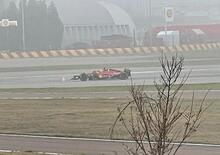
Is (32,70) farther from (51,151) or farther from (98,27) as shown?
(98,27)

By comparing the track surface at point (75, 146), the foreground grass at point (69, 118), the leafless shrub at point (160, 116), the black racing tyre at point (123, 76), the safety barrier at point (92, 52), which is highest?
the leafless shrub at point (160, 116)

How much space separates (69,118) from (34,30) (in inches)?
2075

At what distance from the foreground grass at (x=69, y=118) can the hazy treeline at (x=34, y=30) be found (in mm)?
41678

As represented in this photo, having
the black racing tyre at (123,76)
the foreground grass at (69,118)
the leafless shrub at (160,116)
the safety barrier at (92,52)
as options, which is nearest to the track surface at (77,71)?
the black racing tyre at (123,76)

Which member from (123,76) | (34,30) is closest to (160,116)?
(123,76)

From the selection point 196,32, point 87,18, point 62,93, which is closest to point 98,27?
point 87,18

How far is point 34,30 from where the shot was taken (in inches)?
2844

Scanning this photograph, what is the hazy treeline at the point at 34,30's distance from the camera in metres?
68.5

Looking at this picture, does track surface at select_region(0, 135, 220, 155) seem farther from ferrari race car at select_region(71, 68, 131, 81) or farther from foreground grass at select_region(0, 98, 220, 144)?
ferrari race car at select_region(71, 68, 131, 81)

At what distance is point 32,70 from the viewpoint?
45.2 metres

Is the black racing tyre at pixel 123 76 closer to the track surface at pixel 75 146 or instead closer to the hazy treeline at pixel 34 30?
the track surface at pixel 75 146

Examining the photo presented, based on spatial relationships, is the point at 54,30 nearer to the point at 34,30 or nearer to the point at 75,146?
the point at 34,30

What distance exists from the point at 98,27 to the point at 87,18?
5.72 m

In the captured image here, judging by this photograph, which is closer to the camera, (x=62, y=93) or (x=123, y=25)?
(x=62, y=93)
